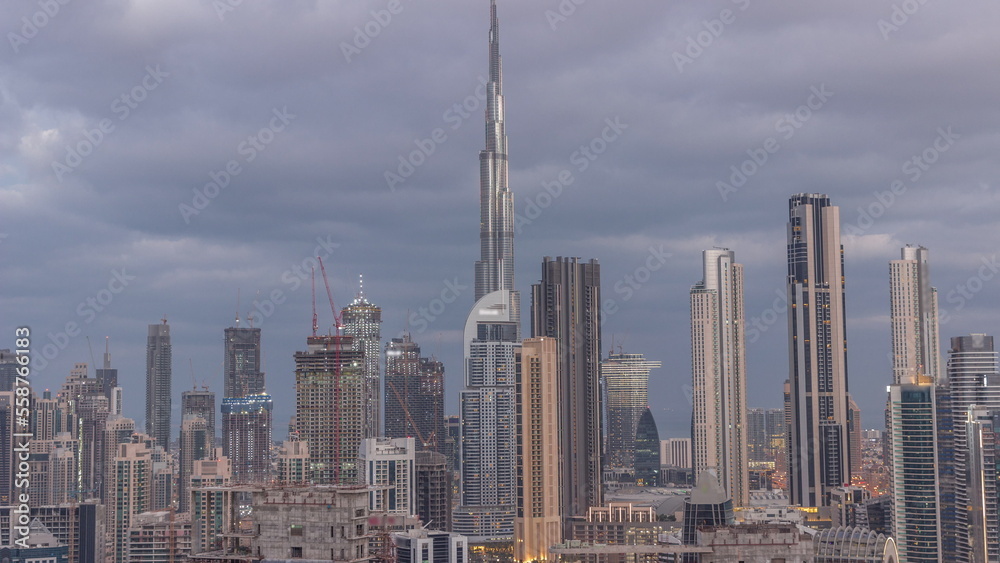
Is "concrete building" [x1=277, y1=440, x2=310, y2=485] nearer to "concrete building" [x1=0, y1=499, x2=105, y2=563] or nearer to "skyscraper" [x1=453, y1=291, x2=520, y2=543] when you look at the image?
"skyscraper" [x1=453, y1=291, x2=520, y2=543]

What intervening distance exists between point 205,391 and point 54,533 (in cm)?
8752

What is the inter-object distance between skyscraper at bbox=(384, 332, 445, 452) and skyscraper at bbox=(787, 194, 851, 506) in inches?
2019

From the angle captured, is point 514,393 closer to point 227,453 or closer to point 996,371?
point 227,453

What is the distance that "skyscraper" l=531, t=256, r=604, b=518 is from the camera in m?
145

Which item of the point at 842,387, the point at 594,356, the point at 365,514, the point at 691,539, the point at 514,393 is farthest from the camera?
the point at 594,356

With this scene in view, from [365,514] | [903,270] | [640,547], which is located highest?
[903,270]

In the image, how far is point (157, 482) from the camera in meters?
115

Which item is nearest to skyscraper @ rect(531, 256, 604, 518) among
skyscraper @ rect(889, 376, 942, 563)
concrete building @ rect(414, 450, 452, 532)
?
concrete building @ rect(414, 450, 452, 532)

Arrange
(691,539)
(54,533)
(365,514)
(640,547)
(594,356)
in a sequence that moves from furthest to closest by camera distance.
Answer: (594,356)
(640,547)
(691,539)
(54,533)
(365,514)

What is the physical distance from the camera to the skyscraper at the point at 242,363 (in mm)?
174375

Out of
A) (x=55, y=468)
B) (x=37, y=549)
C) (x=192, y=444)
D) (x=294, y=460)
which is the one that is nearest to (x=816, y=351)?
(x=294, y=460)

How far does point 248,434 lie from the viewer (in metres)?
151

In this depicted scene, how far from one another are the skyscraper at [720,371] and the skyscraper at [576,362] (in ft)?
65.3

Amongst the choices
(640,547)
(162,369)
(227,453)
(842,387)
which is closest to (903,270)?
(842,387)
